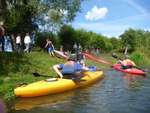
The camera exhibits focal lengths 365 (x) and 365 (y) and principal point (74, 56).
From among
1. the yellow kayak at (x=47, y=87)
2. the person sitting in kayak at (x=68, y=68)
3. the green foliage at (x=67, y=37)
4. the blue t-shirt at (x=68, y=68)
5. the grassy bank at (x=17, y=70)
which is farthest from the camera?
the green foliage at (x=67, y=37)

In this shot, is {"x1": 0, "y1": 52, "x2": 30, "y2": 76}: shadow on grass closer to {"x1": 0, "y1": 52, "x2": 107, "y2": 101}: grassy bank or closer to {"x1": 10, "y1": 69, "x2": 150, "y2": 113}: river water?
{"x1": 0, "y1": 52, "x2": 107, "y2": 101}: grassy bank

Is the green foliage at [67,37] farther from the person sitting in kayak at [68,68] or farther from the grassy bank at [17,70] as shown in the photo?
the person sitting in kayak at [68,68]

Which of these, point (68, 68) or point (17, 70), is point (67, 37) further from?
point (68, 68)

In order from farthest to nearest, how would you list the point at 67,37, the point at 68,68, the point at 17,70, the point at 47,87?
the point at 67,37 → the point at 17,70 → the point at 68,68 → the point at 47,87

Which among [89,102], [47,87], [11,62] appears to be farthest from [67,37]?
[89,102]

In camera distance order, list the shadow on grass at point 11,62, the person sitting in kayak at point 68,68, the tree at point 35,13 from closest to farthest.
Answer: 1. the person sitting in kayak at point 68,68
2. the shadow on grass at point 11,62
3. the tree at point 35,13

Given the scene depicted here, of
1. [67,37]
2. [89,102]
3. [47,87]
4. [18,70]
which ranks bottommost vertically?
[89,102]

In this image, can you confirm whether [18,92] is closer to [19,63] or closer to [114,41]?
[19,63]

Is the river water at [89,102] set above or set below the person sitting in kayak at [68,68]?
below

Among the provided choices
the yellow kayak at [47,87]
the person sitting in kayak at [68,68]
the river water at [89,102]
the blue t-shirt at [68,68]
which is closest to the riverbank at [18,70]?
the yellow kayak at [47,87]

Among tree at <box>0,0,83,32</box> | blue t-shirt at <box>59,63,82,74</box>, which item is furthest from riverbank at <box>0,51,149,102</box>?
tree at <box>0,0,83,32</box>

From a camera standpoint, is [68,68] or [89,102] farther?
[68,68]

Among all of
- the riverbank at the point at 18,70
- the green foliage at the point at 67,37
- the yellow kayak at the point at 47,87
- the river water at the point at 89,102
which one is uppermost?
the green foliage at the point at 67,37

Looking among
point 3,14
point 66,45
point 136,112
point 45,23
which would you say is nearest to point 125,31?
point 66,45
